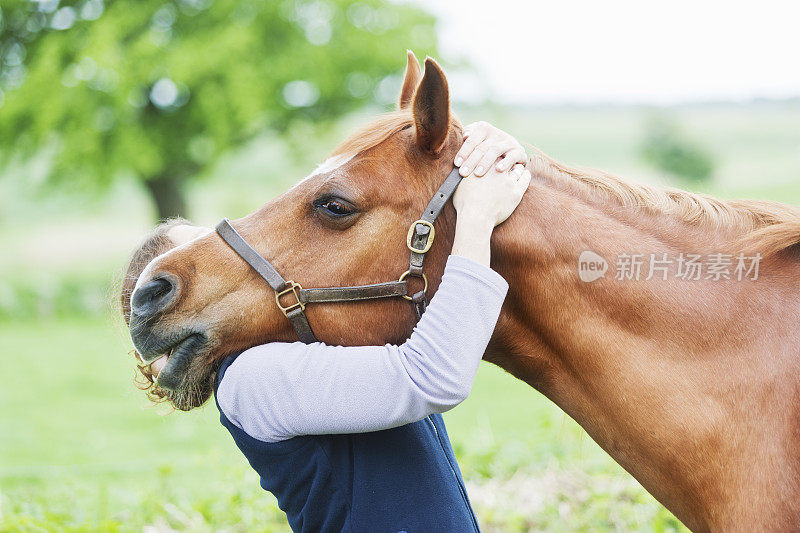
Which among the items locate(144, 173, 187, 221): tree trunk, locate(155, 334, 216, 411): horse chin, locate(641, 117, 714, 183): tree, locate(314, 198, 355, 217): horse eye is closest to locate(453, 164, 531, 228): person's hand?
locate(314, 198, 355, 217): horse eye

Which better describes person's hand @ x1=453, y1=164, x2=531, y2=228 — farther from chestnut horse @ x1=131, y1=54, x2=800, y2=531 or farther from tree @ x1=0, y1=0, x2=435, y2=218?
tree @ x1=0, y1=0, x2=435, y2=218

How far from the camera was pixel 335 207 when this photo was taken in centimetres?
209

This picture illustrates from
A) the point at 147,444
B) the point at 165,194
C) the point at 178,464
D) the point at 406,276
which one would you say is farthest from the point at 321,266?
the point at 165,194

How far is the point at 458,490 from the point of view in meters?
2.27

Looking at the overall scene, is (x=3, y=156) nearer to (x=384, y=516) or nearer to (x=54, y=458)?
(x=54, y=458)

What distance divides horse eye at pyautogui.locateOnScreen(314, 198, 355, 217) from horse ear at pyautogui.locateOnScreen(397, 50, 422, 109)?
557mm

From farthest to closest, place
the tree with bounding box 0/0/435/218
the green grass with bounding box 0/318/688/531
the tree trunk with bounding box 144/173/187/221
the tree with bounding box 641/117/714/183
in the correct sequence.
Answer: the tree with bounding box 641/117/714/183 → the tree trunk with bounding box 144/173/187/221 → the tree with bounding box 0/0/435/218 → the green grass with bounding box 0/318/688/531

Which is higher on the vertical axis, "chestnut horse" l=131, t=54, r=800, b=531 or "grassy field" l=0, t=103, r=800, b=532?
"chestnut horse" l=131, t=54, r=800, b=531

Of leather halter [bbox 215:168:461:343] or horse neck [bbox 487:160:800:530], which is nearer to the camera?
horse neck [bbox 487:160:800:530]

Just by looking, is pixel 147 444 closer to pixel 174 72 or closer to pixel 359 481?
pixel 359 481

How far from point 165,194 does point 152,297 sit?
668 inches

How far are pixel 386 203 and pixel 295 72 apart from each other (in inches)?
558

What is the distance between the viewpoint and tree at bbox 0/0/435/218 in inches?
569

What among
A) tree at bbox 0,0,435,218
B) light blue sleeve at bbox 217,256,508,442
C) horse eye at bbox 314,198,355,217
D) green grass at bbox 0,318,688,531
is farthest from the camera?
tree at bbox 0,0,435,218
